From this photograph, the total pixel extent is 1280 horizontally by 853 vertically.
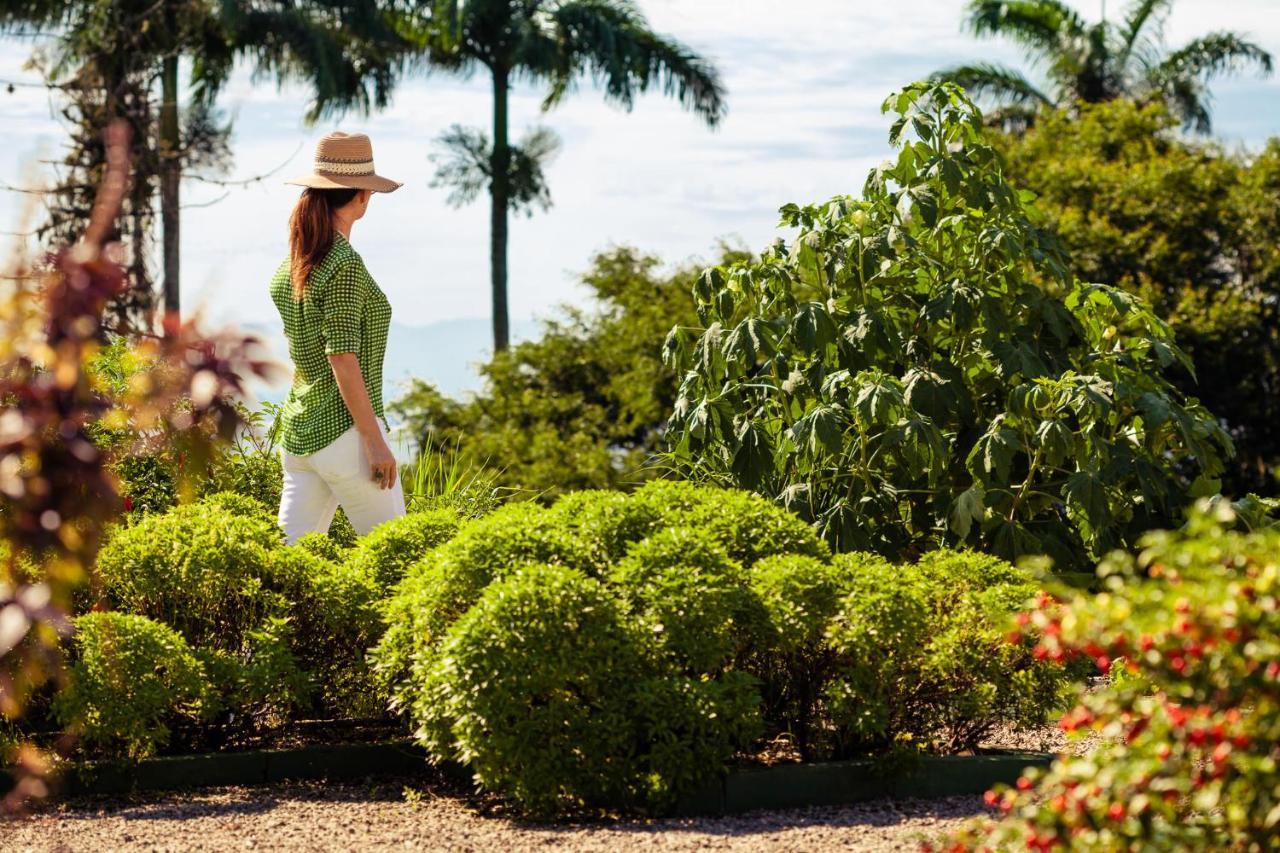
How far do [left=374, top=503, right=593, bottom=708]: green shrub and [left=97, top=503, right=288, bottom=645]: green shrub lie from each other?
22.0 inches

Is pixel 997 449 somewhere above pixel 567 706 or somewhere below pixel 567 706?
above

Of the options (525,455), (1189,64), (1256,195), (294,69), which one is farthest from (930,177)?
(1189,64)

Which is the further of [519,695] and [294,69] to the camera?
[294,69]

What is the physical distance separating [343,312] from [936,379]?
2265 millimetres

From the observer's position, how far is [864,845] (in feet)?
12.8

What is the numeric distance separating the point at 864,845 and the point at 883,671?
640mm

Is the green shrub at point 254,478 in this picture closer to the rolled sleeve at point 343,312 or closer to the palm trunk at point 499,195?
the rolled sleeve at point 343,312

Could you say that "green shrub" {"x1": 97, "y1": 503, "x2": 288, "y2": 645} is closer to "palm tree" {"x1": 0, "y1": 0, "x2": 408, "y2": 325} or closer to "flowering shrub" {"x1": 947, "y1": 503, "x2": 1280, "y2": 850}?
"flowering shrub" {"x1": 947, "y1": 503, "x2": 1280, "y2": 850}

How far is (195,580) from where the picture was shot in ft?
16.2

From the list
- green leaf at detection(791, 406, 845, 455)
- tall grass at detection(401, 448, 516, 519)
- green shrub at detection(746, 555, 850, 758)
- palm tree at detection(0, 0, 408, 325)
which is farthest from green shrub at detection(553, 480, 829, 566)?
palm tree at detection(0, 0, 408, 325)

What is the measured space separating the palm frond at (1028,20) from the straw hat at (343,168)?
80.1 ft

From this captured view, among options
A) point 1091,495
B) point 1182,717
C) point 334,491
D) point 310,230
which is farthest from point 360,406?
point 1182,717

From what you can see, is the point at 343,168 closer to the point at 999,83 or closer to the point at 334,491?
the point at 334,491

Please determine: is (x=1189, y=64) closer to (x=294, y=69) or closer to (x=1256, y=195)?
(x=1256, y=195)
